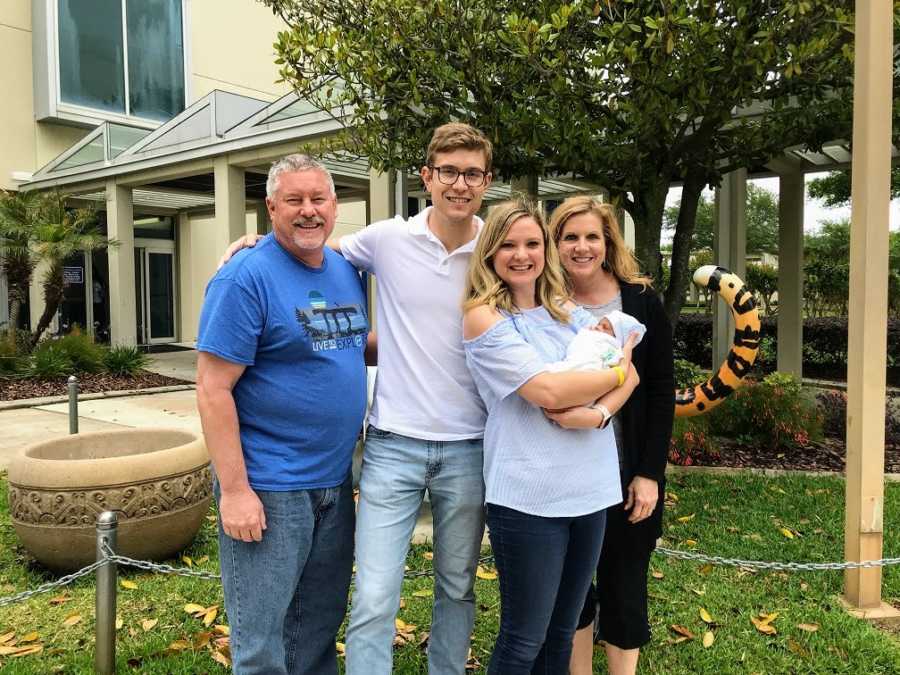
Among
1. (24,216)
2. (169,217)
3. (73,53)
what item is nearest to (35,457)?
(24,216)

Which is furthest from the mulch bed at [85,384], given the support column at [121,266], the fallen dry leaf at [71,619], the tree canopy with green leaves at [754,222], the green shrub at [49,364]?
the tree canopy with green leaves at [754,222]

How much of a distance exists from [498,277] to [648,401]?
79 cm

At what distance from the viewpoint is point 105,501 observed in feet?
13.6

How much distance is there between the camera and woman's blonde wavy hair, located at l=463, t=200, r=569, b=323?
2336 millimetres

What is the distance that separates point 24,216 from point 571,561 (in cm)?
1413

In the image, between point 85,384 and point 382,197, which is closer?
point 382,197

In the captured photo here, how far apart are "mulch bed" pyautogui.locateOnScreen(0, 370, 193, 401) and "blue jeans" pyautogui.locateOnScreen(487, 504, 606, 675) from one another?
407 inches

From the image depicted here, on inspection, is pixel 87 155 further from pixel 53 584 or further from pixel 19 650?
pixel 53 584

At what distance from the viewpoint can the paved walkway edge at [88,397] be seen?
1029cm

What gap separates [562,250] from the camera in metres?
2.63

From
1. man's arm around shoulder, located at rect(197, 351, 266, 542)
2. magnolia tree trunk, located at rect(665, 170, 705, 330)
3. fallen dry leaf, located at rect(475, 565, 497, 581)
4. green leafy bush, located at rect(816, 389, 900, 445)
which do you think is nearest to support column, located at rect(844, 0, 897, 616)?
fallen dry leaf, located at rect(475, 565, 497, 581)

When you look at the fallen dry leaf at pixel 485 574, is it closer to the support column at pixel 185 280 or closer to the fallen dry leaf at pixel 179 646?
the fallen dry leaf at pixel 179 646

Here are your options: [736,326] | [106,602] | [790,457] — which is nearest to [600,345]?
[106,602]

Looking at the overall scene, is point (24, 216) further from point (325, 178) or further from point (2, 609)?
point (325, 178)
